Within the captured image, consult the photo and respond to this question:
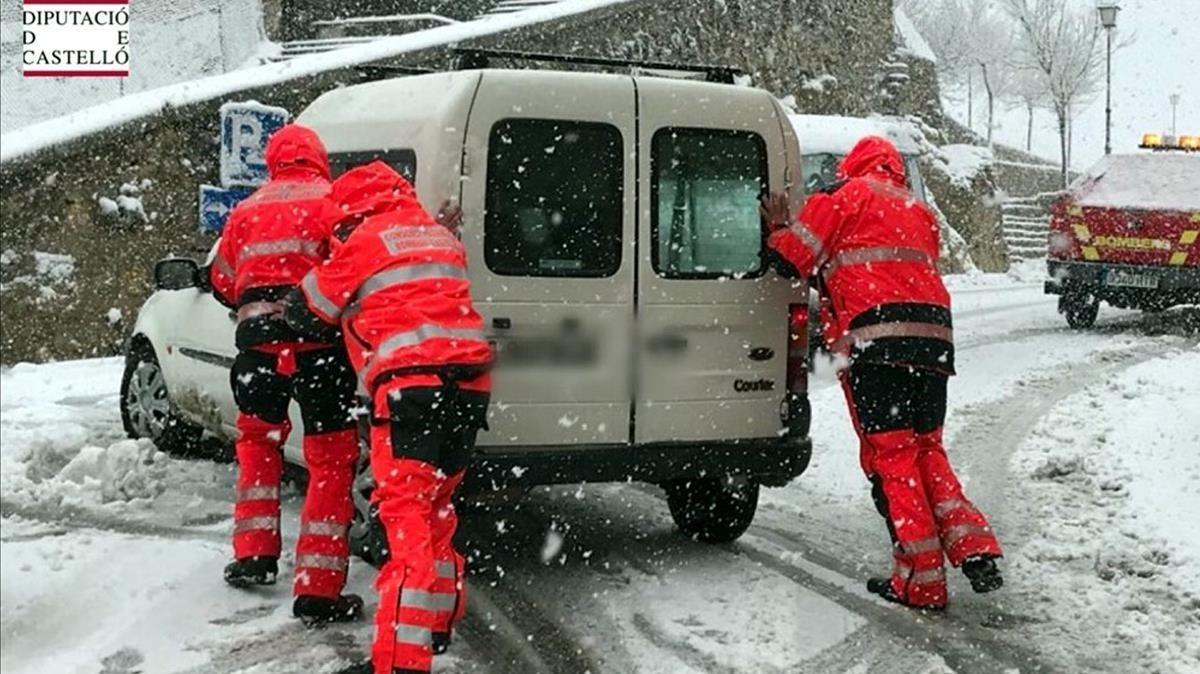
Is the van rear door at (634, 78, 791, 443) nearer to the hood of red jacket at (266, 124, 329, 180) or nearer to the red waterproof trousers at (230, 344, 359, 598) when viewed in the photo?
the red waterproof trousers at (230, 344, 359, 598)

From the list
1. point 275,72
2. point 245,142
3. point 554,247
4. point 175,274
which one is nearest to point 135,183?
point 275,72

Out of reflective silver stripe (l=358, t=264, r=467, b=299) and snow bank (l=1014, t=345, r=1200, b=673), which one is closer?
reflective silver stripe (l=358, t=264, r=467, b=299)

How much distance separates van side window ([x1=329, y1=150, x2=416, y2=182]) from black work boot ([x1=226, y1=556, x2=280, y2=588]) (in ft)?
5.34

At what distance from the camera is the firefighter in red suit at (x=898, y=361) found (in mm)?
5070

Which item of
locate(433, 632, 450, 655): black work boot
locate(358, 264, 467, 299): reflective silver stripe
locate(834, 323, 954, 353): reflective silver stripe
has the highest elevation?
locate(358, 264, 467, 299): reflective silver stripe

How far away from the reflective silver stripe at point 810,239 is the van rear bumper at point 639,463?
819mm

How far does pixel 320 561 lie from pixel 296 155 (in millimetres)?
1567

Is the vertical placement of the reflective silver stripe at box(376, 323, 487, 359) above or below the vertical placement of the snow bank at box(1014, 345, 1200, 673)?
above

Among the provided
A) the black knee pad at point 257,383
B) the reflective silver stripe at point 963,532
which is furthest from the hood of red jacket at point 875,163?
the black knee pad at point 257,383

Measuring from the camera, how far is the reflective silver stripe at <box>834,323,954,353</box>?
16.8 ft

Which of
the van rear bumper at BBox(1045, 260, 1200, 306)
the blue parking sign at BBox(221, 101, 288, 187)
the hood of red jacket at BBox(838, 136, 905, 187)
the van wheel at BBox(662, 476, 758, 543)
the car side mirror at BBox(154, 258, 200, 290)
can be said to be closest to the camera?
the hood of red jacket at BBox(838, 136, 905, 187)

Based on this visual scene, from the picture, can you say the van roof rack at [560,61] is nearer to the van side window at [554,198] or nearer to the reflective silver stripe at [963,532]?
the van side window at [554,198]

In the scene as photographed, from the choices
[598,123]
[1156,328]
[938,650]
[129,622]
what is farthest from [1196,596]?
[1156,328]

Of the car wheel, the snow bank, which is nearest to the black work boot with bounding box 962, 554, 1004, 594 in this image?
the snow bank
